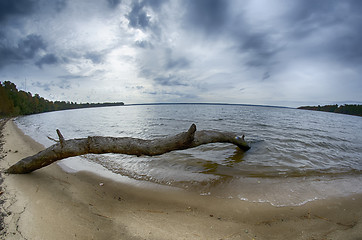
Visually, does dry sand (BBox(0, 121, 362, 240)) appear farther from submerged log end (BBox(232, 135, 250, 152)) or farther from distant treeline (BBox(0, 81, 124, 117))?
distant treeline (BBox(0, 81, 124, 117))

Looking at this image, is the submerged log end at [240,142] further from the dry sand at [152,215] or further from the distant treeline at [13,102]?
the distant treeline at [13,102]

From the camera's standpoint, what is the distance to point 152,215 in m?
3.12

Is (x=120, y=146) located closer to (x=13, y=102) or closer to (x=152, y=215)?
(x=152, y=215)

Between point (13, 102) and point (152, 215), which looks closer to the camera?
point (152, 215)

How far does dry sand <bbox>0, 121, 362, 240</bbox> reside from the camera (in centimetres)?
250

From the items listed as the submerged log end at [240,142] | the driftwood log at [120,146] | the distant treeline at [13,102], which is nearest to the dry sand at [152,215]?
the driftwood log at [120,146]

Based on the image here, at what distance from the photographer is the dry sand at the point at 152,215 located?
250 centimetres

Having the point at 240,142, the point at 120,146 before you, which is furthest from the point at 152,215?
the point at 240,142

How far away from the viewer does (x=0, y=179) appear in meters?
3.98

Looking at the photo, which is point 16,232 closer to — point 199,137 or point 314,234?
point 199,137

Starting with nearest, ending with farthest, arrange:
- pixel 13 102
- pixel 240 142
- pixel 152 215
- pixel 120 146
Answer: pixel 152 215, pixel 120 146, pixel 240 142, pixel 13 102

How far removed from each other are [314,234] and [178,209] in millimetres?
2633

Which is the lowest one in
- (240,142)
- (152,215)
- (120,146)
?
(152,215)

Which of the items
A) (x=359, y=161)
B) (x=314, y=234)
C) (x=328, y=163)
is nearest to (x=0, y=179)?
(x=314, y=234)
